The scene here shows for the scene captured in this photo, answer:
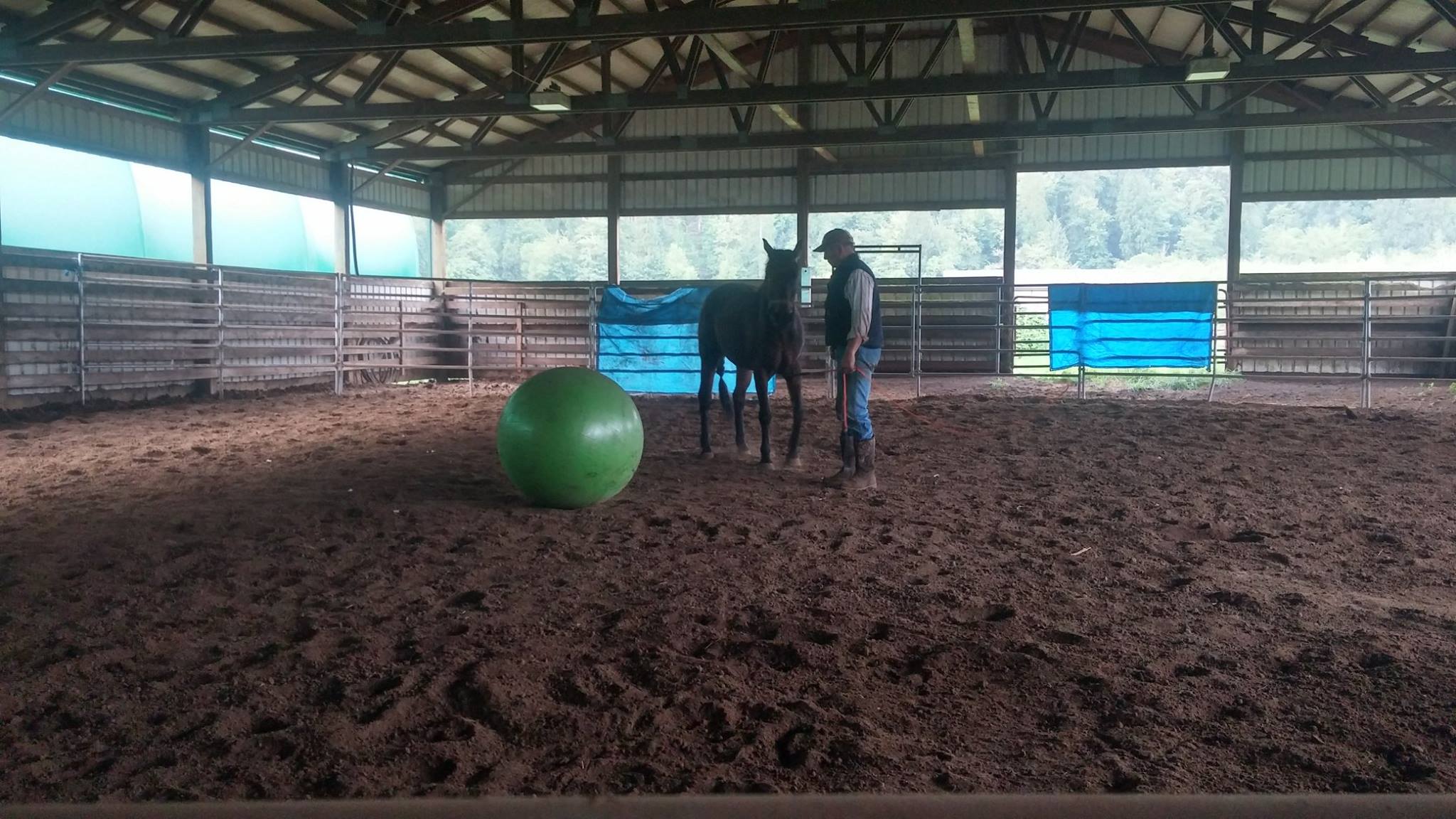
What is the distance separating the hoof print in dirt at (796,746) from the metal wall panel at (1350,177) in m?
19.2

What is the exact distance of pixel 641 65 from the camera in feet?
60.8

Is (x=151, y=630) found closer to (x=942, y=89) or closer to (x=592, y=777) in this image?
(x=592, y=777)

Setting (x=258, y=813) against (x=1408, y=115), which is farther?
(x=1408, y=115)

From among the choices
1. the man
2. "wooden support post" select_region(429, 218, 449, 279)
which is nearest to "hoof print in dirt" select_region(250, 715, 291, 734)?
the man

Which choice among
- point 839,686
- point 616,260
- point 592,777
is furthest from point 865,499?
point 616,260

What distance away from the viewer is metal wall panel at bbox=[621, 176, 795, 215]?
19844mm

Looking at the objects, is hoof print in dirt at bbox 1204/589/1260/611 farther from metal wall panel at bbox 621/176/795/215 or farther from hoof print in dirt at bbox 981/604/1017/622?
metal wall panel at bbox 621/176/795/215

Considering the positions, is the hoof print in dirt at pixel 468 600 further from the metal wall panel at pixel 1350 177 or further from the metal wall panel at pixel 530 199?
the metal wall panel at pixel 1350 177

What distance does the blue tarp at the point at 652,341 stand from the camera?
498 inches

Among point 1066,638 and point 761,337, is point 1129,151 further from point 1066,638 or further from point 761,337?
point 1066,638

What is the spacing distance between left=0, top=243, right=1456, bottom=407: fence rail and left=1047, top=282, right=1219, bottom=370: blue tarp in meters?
0.26

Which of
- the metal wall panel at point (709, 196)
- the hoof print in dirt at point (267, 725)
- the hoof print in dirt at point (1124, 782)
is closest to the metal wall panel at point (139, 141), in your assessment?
the metal wall panel at point (709, 196)

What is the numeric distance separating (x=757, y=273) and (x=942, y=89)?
7.82m

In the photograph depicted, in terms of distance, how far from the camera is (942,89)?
13070mm
